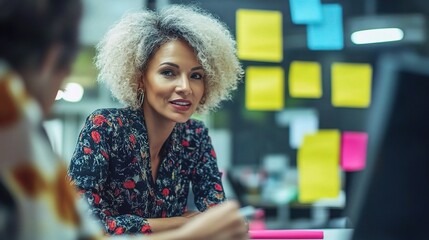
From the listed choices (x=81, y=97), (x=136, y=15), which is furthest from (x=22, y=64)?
(x=81, y=97)

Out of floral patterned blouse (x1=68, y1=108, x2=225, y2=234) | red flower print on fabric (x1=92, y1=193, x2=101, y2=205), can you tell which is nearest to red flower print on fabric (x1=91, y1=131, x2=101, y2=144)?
floral patterned blouse (x1=68, y1=108, x2=225, y2=234)

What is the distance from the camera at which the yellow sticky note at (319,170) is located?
209 centimetres

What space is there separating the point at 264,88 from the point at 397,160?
52.2 inches

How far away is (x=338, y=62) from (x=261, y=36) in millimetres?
305

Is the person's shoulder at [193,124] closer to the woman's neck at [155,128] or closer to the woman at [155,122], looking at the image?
the woman at [155,122]

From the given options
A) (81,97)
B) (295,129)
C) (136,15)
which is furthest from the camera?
(81,97)

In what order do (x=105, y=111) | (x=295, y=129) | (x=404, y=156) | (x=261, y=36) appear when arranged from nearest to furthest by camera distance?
(x=404, y=156) → (x=105, y=111) → (x=261, y=36) → (x=295, y=129)

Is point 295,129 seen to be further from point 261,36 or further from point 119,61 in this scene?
point 119,61

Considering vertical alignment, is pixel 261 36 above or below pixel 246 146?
above

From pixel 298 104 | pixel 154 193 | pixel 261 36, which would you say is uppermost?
pixel 261 36

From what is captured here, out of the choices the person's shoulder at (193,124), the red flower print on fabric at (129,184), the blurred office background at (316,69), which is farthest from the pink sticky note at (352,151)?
the red flower print on fabric at (129,184)

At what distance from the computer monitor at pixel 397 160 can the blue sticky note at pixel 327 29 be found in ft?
4.57

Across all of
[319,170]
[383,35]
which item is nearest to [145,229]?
[319,170]

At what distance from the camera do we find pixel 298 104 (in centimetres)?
232
